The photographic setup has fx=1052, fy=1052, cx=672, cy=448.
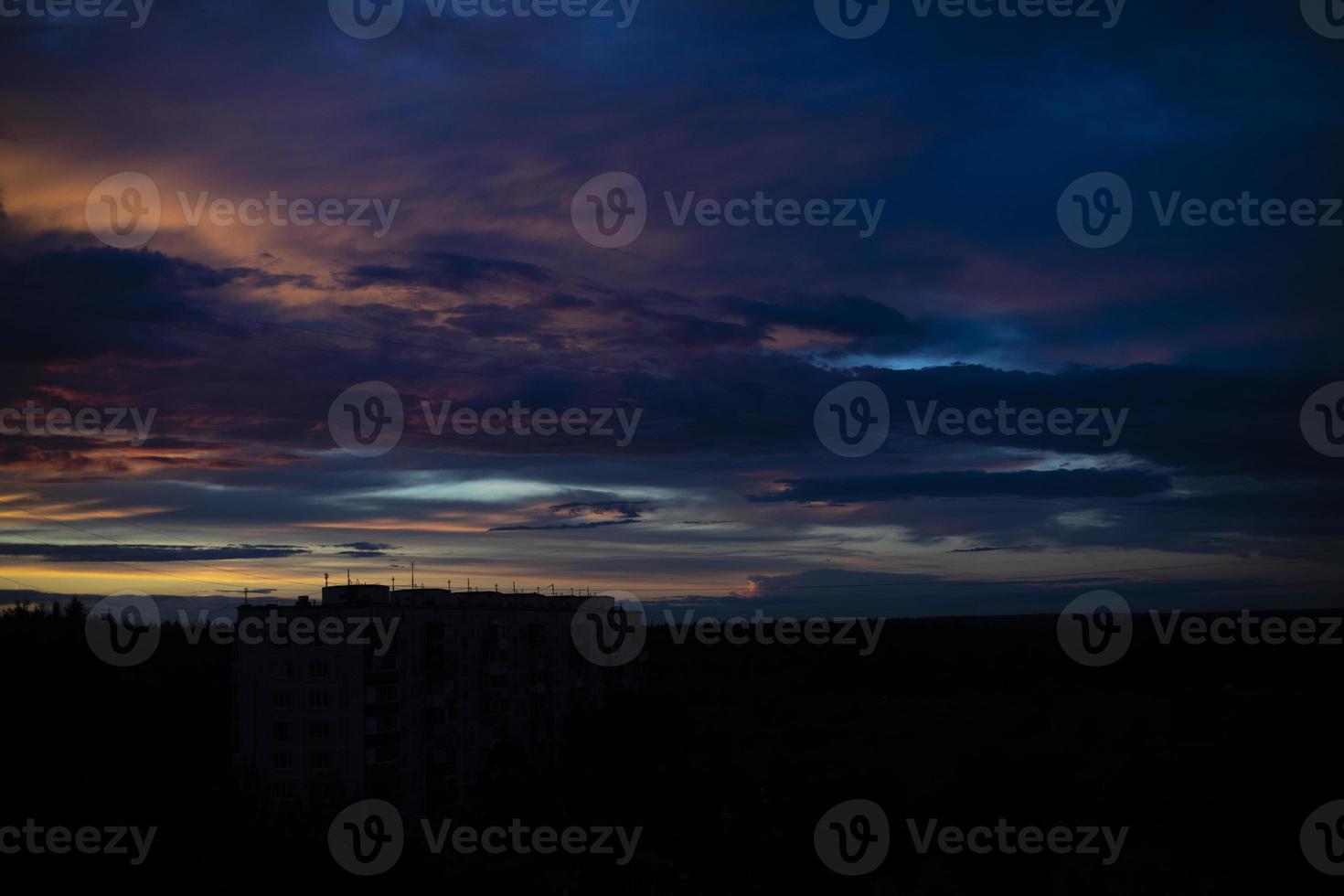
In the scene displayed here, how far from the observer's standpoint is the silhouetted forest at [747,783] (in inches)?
906

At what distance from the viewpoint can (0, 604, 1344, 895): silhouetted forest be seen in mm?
23016

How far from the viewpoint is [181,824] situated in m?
22.5

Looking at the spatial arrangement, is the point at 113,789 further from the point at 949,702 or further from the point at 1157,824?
the point at 949,702

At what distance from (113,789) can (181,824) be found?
1.67 m
